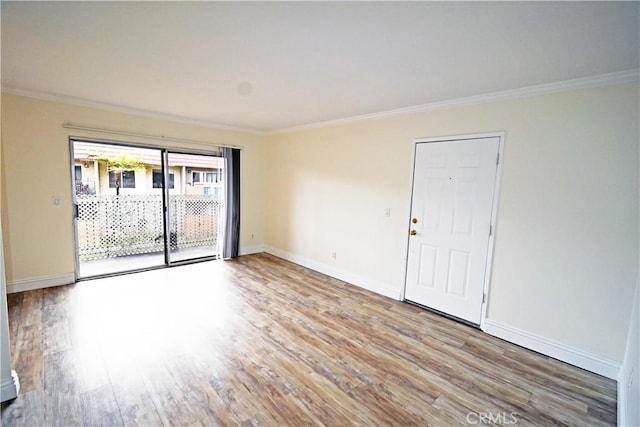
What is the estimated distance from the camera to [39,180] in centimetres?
355

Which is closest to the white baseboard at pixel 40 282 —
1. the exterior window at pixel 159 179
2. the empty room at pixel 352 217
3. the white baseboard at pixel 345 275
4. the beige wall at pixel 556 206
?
the empty room at pixel 352 217

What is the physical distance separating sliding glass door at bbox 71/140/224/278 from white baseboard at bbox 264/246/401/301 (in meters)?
1.42

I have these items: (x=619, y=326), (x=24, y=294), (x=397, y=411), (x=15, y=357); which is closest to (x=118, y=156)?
(x=24, y=294)

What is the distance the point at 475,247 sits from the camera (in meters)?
3.08

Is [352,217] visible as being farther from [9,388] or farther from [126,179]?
[126,179]

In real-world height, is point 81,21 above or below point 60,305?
above

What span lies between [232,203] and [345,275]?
2529mm

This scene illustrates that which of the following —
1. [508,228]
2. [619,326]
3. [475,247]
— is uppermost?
[508,228]

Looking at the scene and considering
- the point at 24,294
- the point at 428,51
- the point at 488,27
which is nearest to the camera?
the point at 488,27

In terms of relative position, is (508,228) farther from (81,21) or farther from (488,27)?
(81,21)

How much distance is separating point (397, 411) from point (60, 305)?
3.75 metres

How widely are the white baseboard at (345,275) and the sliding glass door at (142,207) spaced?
4.64ft

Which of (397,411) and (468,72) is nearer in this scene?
(397,411)

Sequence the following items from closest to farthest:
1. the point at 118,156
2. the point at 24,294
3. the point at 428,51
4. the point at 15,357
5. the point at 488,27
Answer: the point at 488,27 → the point at 428,51 → the point at 15,357 → the point at 24,294 → the point at 118,156
